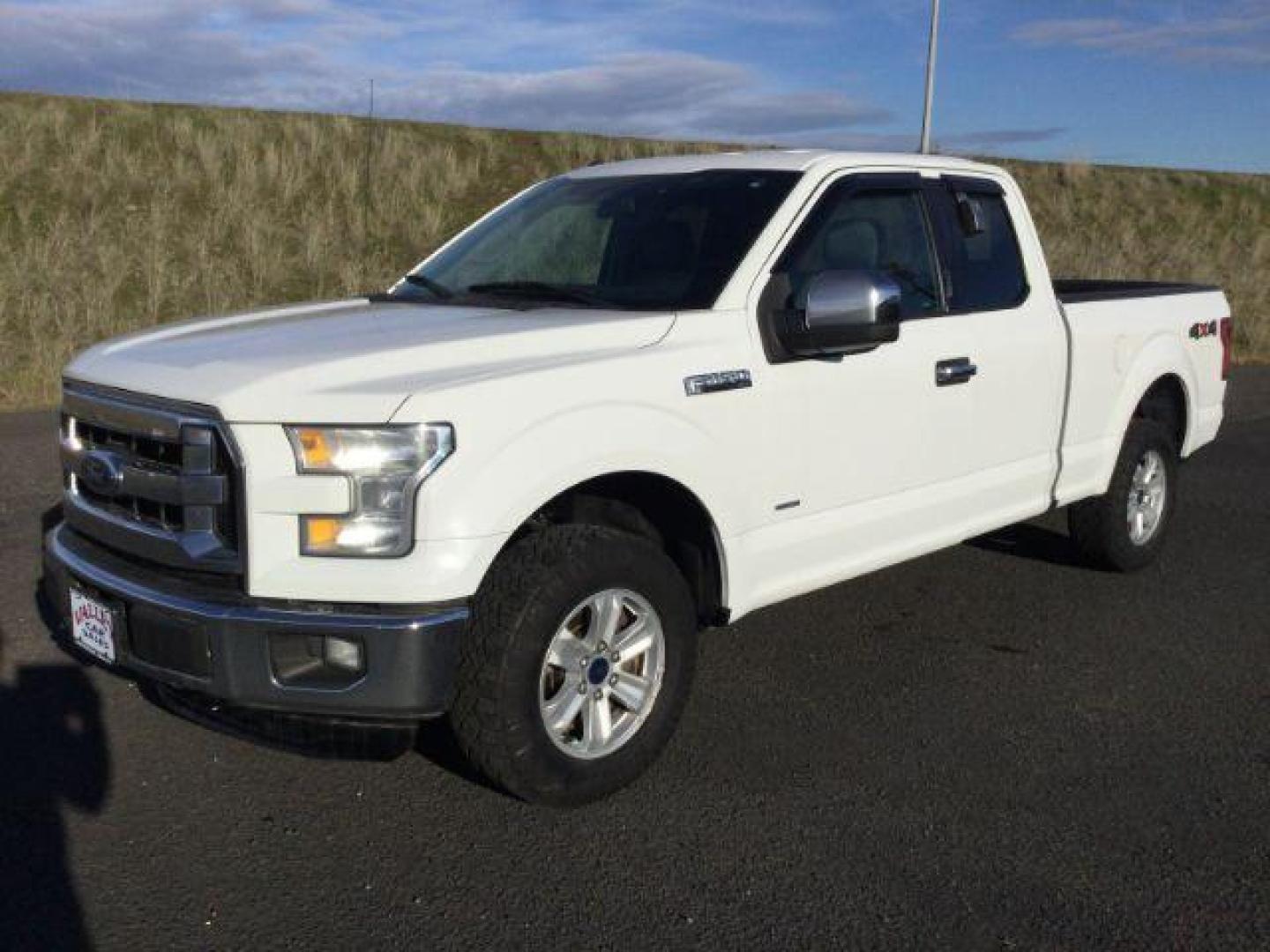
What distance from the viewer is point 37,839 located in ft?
11.4

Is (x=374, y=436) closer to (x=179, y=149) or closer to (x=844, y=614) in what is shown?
(x=844, y=614)

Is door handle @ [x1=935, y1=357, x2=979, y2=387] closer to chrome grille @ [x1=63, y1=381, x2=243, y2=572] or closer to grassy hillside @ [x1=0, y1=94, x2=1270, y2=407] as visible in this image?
chrome grille @ [x1=63, y1=381, x2=243, y2=572]

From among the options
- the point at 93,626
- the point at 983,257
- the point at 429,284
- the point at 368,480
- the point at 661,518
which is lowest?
the point at 93,626

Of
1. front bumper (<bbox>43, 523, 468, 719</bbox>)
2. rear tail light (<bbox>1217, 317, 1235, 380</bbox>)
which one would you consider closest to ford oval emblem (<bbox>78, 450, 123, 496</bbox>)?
front bumper (<bbox>43, 523, 468, 719</bbox>)

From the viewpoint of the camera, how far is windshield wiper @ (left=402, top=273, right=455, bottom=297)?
4804mm

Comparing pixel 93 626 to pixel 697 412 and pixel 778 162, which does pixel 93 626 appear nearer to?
pixel 697 412

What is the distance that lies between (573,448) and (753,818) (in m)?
1.15

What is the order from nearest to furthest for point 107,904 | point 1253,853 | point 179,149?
1. point 107,904
2. point 1253,853
3. point 179,149

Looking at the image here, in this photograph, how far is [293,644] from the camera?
3.22 m

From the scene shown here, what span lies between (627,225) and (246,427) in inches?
77.9

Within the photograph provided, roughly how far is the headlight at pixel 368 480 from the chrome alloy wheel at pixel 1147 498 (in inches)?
161

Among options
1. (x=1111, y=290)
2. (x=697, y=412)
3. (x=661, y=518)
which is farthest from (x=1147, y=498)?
(x=697, y=412)

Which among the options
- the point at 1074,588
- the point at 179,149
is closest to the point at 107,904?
the point at 1074,588

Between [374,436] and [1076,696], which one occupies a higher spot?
[374,436]
